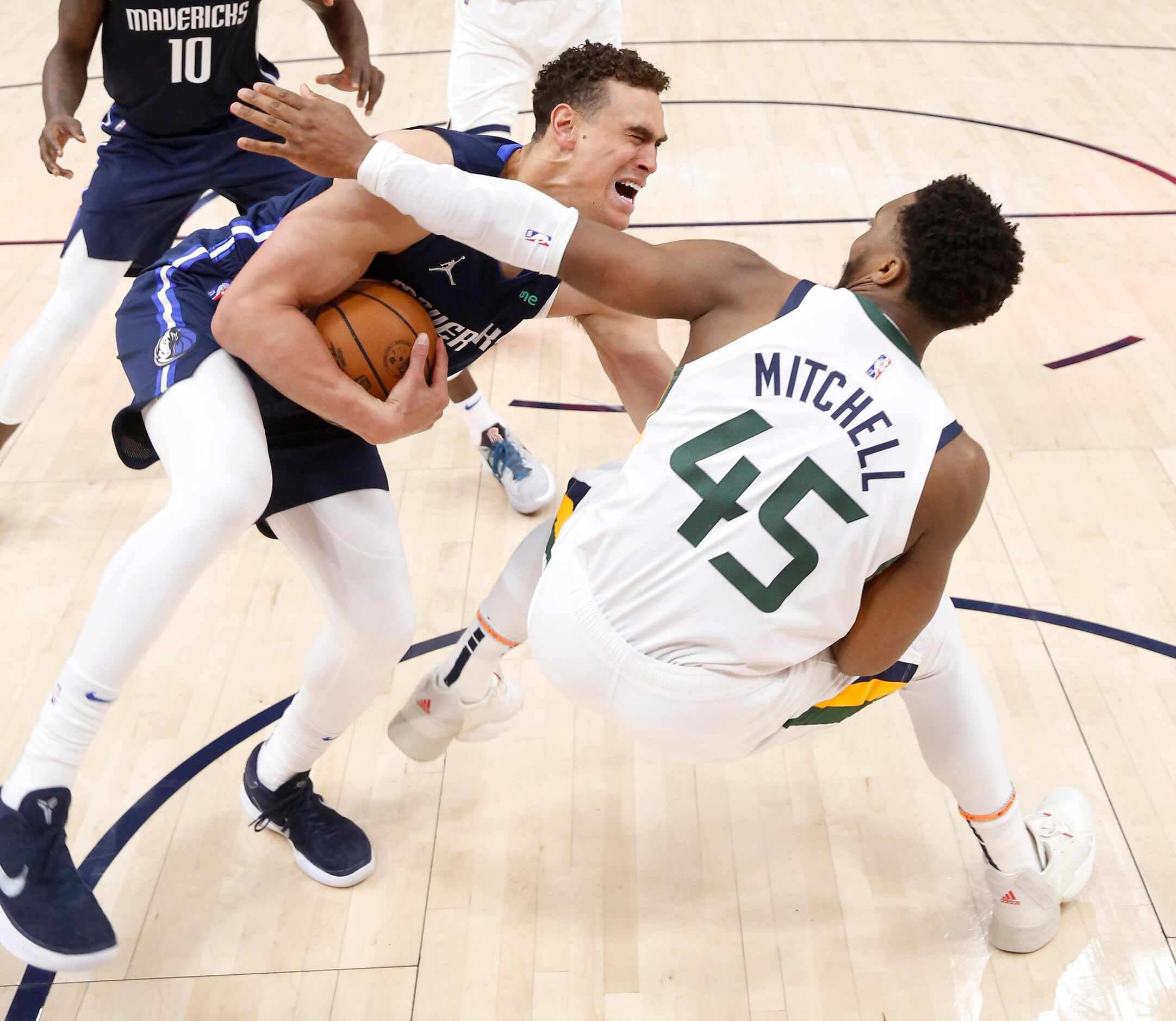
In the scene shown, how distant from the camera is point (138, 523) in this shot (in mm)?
3908

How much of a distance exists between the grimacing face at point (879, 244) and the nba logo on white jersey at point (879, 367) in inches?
6.9

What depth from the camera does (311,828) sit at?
2.73 meters

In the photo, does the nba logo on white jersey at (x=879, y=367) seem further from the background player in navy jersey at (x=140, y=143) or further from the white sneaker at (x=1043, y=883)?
the background player in navy jersey at (x=140, y=143)

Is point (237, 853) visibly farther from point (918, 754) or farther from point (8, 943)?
point (918, 754)

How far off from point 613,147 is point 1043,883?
5.89 feet

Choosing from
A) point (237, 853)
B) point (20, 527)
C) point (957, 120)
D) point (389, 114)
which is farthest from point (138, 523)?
point (957, 120)

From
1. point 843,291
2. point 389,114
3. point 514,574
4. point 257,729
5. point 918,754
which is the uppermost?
point 843,291

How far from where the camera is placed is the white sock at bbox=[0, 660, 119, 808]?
2152 mm

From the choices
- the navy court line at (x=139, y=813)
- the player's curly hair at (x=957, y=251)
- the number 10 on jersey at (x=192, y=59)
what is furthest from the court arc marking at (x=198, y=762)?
the number 10 on jersey at (x=192, y=59)

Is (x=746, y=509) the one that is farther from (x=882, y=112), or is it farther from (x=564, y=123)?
(x=882, y=112)

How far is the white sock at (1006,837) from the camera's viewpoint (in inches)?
96.7

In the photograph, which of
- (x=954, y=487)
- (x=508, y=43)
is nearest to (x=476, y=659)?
(x=954, y=487)

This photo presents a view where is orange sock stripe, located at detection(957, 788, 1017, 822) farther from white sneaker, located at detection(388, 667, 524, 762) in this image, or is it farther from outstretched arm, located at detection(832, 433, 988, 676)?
white sneaker, located at detection(388, 667, 524, 762)

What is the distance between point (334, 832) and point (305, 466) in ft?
2.91
